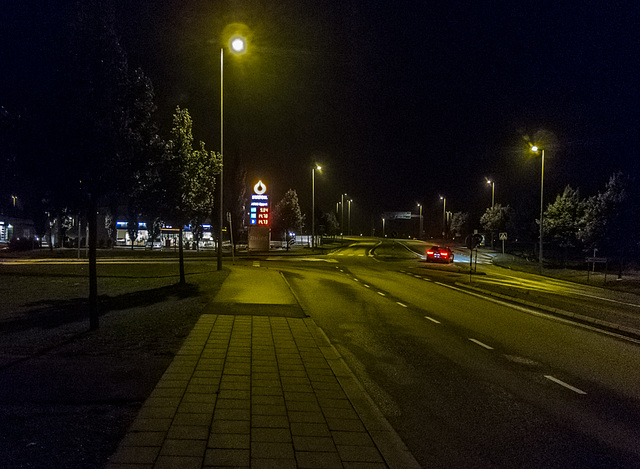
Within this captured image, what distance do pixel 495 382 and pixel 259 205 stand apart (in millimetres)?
55181

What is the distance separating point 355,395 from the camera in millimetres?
7746

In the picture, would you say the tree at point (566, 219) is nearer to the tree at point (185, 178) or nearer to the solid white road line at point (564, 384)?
the tree at point (185, 178)

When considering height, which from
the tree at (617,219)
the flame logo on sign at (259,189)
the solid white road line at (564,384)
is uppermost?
the flame logo on sign at (259,189)

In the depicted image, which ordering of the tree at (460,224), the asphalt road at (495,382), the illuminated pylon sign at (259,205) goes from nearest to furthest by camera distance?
the asphalt road at (495,382) → the illuminated pylon sign at (259,205) → the tree at (460,224)

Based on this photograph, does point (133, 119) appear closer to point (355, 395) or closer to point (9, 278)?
point (355, 395)

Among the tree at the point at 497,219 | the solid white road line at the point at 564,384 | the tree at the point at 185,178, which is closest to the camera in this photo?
the solid white road line at the point at 564,384

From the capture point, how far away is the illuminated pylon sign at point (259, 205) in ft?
208

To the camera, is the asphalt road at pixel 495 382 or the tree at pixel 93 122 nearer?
the asphalt road at pixel 495 382

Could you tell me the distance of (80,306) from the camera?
17266mm

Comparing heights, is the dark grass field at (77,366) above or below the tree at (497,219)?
below

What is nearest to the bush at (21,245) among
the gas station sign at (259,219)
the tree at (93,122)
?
the gas station sign at (259,219)

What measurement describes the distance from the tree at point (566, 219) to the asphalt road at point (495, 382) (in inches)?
1576

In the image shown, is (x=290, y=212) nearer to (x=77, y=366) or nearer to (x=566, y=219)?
(x=566, y=219)

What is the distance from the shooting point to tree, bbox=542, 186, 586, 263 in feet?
182
